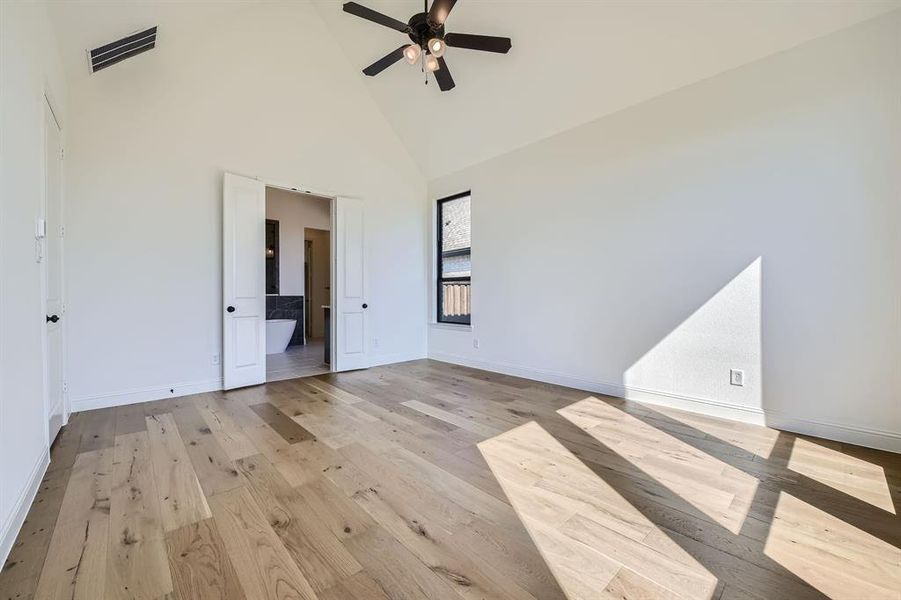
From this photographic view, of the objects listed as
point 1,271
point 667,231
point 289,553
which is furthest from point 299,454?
point 667,231

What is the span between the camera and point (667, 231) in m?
3.34

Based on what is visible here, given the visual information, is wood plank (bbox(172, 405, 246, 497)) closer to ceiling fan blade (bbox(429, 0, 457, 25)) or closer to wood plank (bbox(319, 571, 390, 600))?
wood plank (bbox(319, 571, 390, 600))

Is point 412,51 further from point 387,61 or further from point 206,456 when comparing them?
point 206,456

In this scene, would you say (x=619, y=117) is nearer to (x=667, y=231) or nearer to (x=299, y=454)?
(x=667, y=231)

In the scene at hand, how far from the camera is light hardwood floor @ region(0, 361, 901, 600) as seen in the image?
1.32m

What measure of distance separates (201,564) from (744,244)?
3.93 metres

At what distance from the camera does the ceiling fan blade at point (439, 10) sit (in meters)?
2.39

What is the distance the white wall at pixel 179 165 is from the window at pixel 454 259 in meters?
1.55

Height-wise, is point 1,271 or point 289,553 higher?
point 1,271

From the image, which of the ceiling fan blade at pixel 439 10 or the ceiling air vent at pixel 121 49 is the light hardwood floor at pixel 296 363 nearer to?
the ceiling air vent at pixel 121 49

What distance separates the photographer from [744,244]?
2.92 metres

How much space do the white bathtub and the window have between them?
9.51 ft

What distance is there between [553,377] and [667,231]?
1917mm

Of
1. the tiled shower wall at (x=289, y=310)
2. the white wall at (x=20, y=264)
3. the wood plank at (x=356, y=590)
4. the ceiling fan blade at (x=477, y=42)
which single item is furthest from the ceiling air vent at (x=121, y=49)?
the tiled shower wall at (x=289, y=310)
